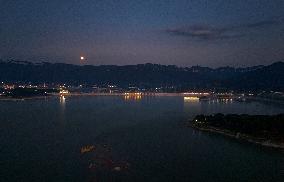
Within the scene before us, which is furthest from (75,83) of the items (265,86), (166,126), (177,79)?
(166,126)

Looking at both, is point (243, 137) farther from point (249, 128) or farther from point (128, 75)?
point (128, 75)

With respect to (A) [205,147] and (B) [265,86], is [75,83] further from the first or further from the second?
(A) [205,147]

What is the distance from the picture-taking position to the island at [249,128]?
1574 centimetres

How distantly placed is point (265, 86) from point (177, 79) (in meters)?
34.0

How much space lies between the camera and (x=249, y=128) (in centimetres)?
1738

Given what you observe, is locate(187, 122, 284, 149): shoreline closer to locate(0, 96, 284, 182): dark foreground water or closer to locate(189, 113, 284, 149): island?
locate(189, 113, 284, 149): island

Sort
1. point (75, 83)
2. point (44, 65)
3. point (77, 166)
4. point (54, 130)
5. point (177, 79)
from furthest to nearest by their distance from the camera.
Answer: point (44, 65)
point (177, 79)
point (75, 83)
point (54, 130)
point (77, 166)

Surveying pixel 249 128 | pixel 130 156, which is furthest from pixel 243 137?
pixel 130 156

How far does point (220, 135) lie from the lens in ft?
58.0

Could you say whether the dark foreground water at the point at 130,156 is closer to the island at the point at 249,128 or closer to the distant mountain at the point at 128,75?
the island at the point at 249,128

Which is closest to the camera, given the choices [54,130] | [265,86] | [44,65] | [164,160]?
[164,160]

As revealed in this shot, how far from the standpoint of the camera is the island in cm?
1574

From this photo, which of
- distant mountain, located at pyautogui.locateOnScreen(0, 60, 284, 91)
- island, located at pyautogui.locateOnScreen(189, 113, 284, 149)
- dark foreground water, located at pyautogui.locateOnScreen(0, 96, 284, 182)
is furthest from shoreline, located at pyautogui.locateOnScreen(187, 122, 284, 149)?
distant mountain, located at pyautogui.locateOnScreen(0, 60, 284, 91)

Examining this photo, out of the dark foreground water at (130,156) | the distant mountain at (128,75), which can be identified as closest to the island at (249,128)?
the dark foreground water at (130,156)
